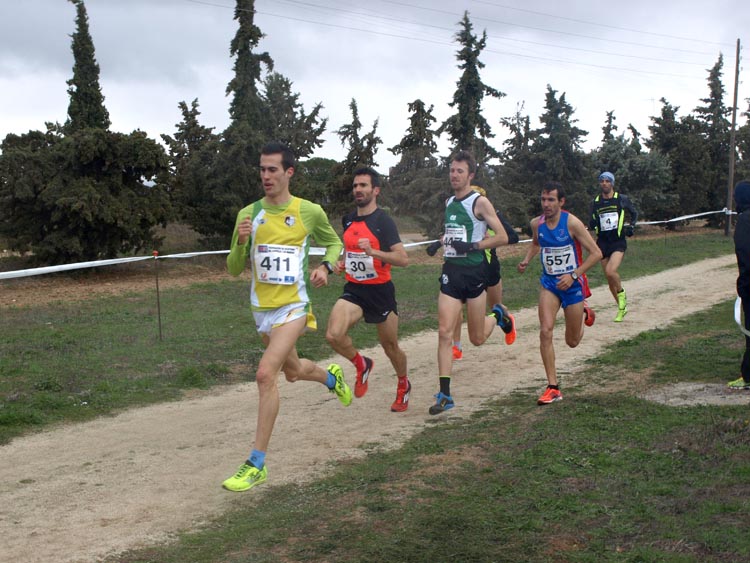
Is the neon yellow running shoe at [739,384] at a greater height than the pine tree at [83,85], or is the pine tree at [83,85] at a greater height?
the pine tree at [83,85]

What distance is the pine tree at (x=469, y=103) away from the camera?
2983 cm

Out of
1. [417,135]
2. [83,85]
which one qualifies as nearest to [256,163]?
[83,85]

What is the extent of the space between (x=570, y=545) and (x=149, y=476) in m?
3.44

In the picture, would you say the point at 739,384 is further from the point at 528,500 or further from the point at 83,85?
the point at 83,85

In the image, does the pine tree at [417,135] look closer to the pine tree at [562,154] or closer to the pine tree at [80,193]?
the pine tree at [562,154]

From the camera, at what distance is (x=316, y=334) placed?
1351 cm

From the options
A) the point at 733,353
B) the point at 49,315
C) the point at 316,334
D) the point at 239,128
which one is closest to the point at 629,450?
the point at 733,353

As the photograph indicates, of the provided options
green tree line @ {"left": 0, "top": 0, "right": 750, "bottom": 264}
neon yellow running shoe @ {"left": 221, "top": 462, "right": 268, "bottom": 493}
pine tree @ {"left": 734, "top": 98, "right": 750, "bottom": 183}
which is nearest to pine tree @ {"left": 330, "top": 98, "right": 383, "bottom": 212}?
green tree line @ {"left": 0, "top": 0, "right": 750, "bottom": 264}

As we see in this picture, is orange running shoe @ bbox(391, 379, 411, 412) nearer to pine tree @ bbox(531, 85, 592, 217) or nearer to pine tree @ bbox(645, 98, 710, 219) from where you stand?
pine tree @ bbox(531, 85, 592, 217)

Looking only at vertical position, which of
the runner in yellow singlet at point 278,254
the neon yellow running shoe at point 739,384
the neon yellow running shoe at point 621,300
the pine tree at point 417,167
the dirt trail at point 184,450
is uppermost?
the pine tree at point 417,167

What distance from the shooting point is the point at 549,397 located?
8234 millimetres

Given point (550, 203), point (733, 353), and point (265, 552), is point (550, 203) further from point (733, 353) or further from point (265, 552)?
point (265, 552)

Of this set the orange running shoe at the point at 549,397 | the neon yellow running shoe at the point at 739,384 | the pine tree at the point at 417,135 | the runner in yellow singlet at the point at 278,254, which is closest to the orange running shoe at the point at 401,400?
the orange running shoe at the point at 549,397

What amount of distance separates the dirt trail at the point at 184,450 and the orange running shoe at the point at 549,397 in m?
0.15
